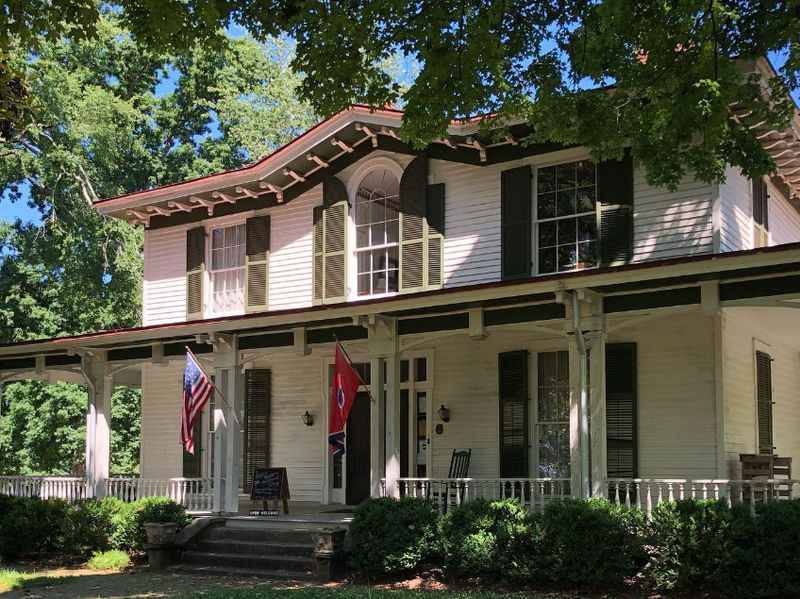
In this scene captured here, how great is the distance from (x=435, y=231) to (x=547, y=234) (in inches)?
84.2

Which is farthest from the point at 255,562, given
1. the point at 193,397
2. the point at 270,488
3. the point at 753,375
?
the point at 753,375

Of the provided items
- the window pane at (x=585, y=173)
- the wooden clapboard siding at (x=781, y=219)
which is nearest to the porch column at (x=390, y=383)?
the window pane at (x=585, y=173)

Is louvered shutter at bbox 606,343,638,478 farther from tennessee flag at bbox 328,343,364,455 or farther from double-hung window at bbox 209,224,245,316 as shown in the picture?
double-hung window at bbox 209,224,245,316

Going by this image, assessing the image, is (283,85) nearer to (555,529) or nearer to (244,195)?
(244,195)

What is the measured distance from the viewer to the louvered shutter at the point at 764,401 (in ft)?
52.8

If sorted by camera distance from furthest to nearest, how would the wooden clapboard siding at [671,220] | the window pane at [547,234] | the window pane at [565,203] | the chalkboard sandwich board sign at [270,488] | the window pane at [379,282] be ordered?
the window pane at [379,282], the chalkboard sandwich board sign at [270,488], the window pane at [547,234], the window pane at [565,203], the wooden clapboard siding at [671,220]

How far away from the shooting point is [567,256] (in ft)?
53.4

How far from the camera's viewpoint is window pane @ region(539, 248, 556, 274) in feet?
54.0

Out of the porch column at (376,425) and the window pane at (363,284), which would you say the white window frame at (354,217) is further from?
the porch column at (376,425)

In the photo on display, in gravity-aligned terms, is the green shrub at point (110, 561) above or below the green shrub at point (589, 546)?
below

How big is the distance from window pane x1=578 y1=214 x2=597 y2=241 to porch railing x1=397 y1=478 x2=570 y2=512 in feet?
13.0

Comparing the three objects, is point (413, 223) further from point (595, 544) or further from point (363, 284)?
point (595, 544)

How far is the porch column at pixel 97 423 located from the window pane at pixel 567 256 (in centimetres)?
908

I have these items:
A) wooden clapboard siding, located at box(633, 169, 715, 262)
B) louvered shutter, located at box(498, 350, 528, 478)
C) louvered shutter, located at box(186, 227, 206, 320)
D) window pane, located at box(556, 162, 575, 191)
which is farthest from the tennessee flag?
louvered shutter, located at box(186, 227, 206, 320)
